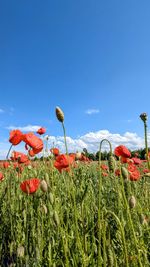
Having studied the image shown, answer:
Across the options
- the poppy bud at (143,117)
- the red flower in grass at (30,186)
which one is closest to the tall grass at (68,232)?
the red flower in grass at (30,186)

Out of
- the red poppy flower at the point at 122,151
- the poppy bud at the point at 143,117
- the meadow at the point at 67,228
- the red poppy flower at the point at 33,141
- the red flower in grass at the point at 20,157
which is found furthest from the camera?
the red flower in grass at the point at 20,157

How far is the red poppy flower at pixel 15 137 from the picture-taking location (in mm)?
2426

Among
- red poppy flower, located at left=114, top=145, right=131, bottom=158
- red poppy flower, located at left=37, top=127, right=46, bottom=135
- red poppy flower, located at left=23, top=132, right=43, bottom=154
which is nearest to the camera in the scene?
red poppy flower, located at left=114, top=145, right=131, bottom=158

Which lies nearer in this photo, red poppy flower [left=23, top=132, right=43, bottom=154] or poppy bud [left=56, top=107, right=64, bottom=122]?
poppy bud [left=56, top=107, right=64, bottom=122]

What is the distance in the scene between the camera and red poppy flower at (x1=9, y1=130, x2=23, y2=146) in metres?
2.43

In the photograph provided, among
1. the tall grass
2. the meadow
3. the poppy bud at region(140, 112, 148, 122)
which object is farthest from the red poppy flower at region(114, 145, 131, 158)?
the poppy bud at region(140, 112, 148, 122)

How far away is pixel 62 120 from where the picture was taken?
5.15 ft

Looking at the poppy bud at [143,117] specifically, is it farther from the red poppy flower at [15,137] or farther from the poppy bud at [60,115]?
the red poppy flower at [15,137]

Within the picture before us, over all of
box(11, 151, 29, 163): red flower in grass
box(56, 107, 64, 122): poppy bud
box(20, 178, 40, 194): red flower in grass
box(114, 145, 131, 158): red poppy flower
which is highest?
box(56, 107, 64, 122): poppy bud

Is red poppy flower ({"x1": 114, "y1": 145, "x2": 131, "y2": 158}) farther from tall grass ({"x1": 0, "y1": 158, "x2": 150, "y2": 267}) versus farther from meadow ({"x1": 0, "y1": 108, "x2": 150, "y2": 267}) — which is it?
tall grass ({"x1": 0, "y1": 158, "x2": 150, "y2": 267})

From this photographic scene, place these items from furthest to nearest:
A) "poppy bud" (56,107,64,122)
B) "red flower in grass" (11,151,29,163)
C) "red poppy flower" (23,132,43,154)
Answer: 1. "red flower in grass" (11,151,29,163)
2. "red poppy flower" (23,132,43,154)
3. "poppy bud" (56,107,64,122)

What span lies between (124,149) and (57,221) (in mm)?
604

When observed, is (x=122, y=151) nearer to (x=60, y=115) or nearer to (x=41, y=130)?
(x=60, y=115)

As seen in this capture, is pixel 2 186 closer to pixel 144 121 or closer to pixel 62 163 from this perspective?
pixel 62 163
